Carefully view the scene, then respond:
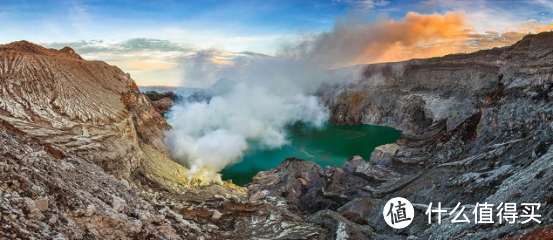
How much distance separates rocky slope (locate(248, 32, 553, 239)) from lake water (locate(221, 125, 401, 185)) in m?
4.67

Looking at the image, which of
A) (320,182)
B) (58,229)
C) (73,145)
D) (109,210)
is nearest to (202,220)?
(109,210)

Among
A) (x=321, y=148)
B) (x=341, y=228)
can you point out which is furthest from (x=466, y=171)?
(x=321, y=148)

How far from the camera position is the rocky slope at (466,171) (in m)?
9.11

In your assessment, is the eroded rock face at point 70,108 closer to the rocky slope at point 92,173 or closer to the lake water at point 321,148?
the rocky slope at point 92,173

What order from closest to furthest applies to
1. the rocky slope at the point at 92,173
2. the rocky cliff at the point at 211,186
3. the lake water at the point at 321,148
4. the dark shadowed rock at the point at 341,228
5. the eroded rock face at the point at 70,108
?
the rocky slope at the point at 92,173, the rocky cliff at the point at 211,186, the dark shadowed rock at the point at 341,228, the eroded rock face at the point at 70,108, the lake water at the point at 321,148

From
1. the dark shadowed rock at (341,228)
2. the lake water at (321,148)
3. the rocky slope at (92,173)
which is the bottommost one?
the lake water at (321,148)

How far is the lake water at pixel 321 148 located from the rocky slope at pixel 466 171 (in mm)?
4668

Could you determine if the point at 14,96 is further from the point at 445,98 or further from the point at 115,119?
the point at 445,98

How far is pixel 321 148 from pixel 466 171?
27.2 m

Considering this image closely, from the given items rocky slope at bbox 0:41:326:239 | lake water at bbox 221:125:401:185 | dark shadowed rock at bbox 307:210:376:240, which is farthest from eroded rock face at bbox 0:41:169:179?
lake water at bbox 221:125:401:185

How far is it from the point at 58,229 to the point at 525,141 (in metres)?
16.5

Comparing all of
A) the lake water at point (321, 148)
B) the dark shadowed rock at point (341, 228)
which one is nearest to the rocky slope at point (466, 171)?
the dark shadowed rock at point (341, 228)

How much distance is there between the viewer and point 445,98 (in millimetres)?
43094

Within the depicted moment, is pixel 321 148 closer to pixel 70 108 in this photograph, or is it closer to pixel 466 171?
pixel 466 171
